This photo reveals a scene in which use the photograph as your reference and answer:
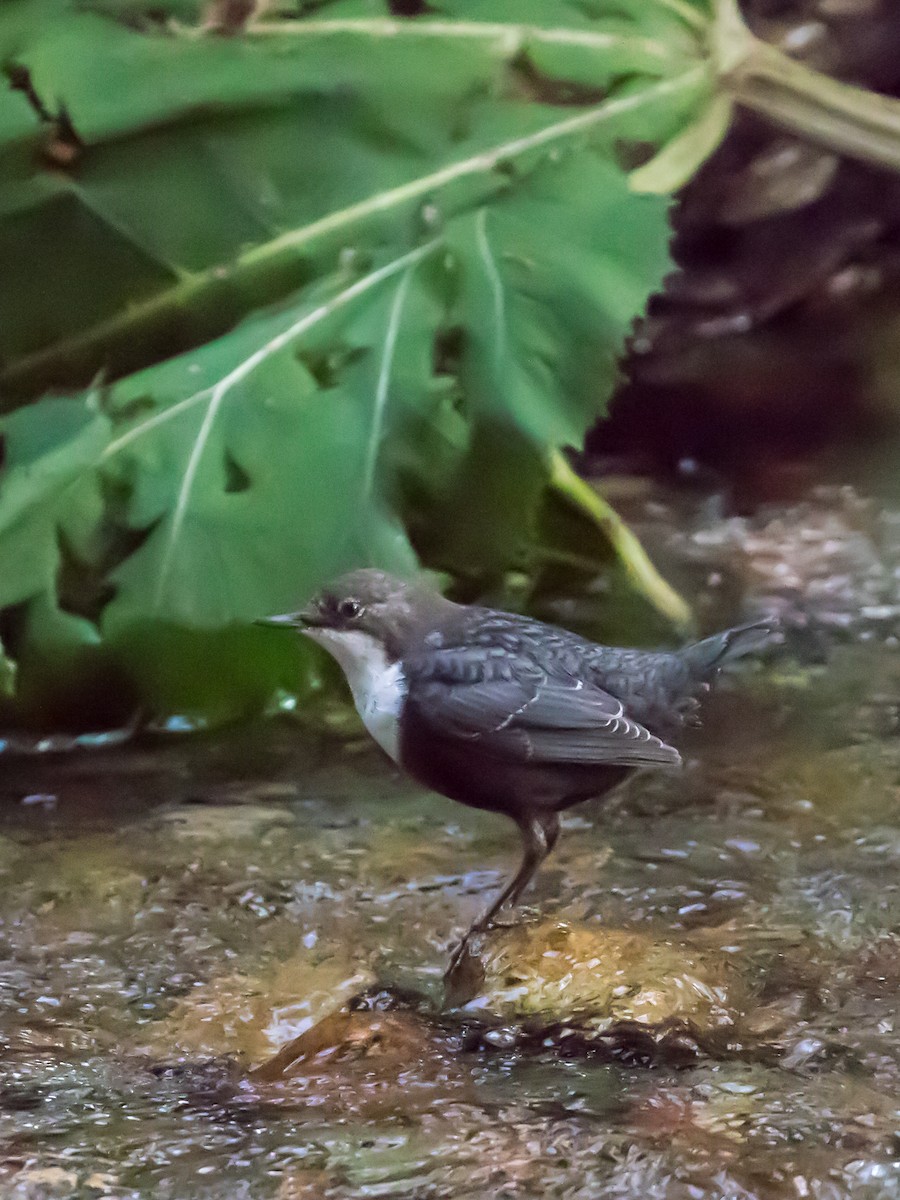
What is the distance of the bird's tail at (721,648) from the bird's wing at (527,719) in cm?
5

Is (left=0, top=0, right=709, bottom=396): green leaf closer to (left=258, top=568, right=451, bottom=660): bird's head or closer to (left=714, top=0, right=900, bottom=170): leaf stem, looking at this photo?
(left=714, top=0, right=900, bottom=170): leaf stem

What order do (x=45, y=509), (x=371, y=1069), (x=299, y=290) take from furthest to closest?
(x=299, y=290)
(x=45, y=509)
(x=371, y=1069)

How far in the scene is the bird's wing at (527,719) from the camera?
68 cm

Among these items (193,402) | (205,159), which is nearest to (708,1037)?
(193,402)

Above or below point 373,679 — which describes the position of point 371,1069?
below

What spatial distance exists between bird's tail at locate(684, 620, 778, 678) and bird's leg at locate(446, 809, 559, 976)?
0.38 feet

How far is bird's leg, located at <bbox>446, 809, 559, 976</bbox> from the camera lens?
0.72 metres

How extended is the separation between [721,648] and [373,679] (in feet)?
0.64

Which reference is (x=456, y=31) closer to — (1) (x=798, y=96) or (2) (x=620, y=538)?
(1) (x=798, y=96)

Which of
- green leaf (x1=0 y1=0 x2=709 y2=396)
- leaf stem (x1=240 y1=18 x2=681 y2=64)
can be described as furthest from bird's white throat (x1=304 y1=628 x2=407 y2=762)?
leaf stem (x1=240 y1=18 x2=681 y2=64)

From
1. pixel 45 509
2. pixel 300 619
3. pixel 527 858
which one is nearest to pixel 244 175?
pixel 45 509

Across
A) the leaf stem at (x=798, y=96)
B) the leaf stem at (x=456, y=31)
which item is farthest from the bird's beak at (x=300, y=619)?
the leaf stem at (x=798, y=96)

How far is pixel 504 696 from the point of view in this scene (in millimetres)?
687

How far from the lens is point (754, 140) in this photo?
1200 millimetres
